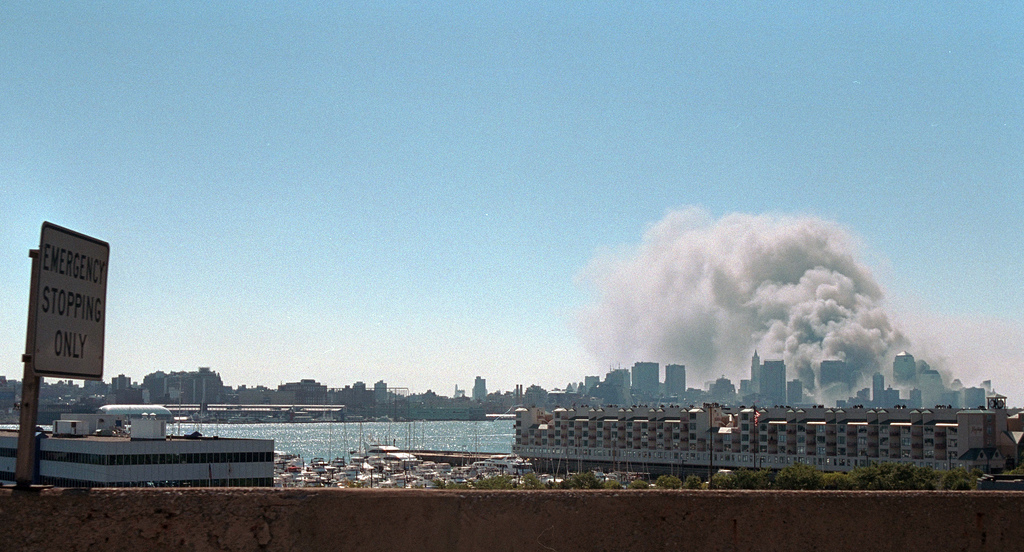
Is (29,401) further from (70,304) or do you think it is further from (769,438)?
(769,438)

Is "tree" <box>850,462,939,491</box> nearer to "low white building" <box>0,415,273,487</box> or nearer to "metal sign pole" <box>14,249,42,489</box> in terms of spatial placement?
"low white building" <box>0,415,273,487</box>

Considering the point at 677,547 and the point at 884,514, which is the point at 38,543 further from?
the point at 884,514

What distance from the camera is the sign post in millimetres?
4656

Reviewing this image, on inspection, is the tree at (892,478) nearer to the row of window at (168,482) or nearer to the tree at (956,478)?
the tree at (956,478)

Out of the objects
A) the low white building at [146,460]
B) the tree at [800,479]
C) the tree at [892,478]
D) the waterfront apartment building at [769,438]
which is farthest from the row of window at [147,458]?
the waterfront apartment building at [769,438]

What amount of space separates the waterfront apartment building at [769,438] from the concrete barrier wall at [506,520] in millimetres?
85547

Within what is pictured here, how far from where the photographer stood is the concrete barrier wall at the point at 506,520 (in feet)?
15.9

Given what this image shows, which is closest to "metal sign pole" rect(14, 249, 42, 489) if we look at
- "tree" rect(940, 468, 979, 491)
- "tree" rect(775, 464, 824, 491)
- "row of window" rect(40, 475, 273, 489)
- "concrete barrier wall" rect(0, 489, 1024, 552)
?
"concrete barrier wall" rect(0, 489, 1024, 552)

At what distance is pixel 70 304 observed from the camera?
190 inches

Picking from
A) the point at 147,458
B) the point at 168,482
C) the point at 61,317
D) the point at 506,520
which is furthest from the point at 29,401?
the point at 147,458

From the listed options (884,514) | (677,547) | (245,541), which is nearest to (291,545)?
(245,541)

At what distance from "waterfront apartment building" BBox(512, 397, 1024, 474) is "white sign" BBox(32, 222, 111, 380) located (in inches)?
3437

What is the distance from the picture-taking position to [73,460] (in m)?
43.8

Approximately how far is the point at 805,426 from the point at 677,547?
99929 mm
